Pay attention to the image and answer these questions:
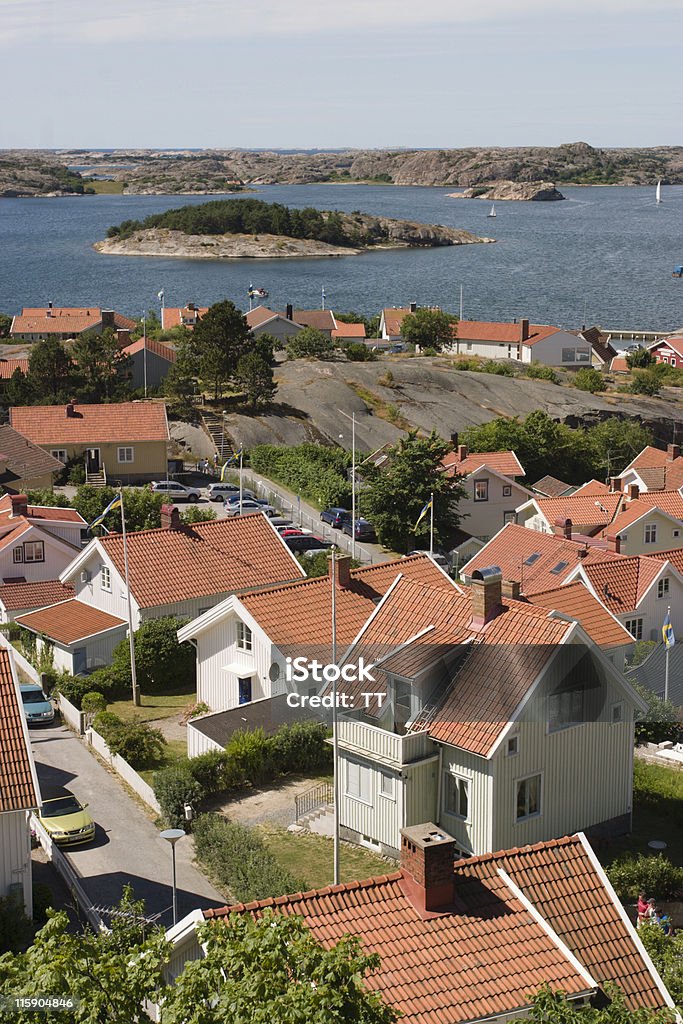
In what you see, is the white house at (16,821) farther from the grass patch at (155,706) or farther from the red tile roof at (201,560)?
the red tile roof at (201,560)

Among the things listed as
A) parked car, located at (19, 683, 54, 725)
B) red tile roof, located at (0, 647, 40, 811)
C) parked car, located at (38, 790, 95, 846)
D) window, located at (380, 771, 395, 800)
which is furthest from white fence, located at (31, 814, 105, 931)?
parked car, located at (19, 683, 54, 725)

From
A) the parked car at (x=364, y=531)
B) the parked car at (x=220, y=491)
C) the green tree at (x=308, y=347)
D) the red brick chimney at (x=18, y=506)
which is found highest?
the green tree at (x=308, y=347)

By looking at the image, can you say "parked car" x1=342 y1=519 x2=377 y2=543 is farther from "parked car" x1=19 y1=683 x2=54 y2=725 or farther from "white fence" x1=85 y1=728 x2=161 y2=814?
"white fence" x1=85 y1=728 x2=161 y2=814

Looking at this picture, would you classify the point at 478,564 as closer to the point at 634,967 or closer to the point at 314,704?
the point at 314,704

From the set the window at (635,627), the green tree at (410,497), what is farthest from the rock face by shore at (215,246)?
the window at (635,627)

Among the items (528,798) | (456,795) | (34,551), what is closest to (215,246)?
(34,551)
